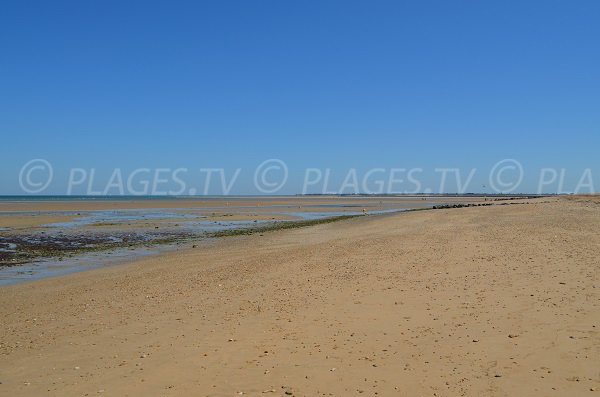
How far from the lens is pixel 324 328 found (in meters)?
7.75

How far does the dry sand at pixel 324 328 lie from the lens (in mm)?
5754

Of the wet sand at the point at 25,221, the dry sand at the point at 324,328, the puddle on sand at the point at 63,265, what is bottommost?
the wet sand at the point at 25,221

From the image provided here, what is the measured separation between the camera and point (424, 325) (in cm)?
754

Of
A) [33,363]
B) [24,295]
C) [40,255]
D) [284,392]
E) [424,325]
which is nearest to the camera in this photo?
[284,392]

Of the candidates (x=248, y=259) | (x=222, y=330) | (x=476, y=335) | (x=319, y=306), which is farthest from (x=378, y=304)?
(x=248, y=259)

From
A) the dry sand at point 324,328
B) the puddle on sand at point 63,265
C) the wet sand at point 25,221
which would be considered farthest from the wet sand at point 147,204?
the dry sand at point 324,328

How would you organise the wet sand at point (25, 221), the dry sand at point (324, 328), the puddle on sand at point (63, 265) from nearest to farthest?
1. the dry sand at point (324, 328)
2. the puddle on sand at point (63, 265)
3. the wet sand at point (25, 221)

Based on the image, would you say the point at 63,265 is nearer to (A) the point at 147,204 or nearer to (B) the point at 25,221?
(B) the point at 25,221

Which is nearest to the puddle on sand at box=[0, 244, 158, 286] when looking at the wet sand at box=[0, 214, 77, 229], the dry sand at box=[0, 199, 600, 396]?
the dry sand at box=[0, 199, 600, 396]

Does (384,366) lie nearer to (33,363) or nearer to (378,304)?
(378,304)

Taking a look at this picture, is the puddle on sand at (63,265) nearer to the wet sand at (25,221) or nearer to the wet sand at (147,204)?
the wet sand at (25,221)

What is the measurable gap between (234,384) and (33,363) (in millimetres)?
3184

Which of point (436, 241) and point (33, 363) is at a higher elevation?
point (436, 241)

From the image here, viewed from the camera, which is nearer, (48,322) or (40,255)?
(48,322)
